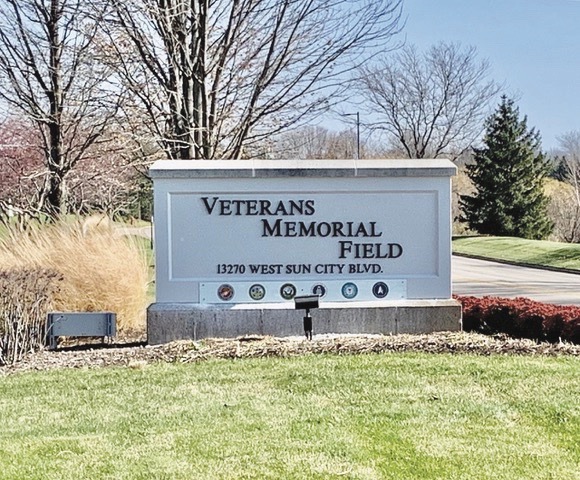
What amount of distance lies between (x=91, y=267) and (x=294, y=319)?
2973 mm

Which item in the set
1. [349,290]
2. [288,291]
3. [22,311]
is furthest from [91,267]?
[349,290]

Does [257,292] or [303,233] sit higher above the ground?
[303,233]

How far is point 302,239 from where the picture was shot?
7.19 m

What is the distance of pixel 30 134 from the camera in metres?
16.3

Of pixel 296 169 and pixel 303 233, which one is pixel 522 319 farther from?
pixel 296 169

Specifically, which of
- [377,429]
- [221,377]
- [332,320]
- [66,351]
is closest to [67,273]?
[66,351]

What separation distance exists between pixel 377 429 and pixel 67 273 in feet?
19.3

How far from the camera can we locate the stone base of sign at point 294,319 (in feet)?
22.6

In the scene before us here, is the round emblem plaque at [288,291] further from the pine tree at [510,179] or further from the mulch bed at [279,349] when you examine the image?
the pine tree at [510,179]

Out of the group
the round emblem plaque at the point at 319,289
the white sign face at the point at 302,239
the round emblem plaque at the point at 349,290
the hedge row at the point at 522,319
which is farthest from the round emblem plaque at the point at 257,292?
the hedge row at the point at 522,319

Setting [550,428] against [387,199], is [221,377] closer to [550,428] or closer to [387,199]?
[550,428]

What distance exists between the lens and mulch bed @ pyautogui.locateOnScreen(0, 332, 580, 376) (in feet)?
19.1

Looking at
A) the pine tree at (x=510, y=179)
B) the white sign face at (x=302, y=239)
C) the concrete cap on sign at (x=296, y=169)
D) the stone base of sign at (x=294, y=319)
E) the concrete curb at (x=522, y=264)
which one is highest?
the pine tree at (x=510, y=179)

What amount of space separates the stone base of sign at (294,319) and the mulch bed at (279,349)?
295mm
